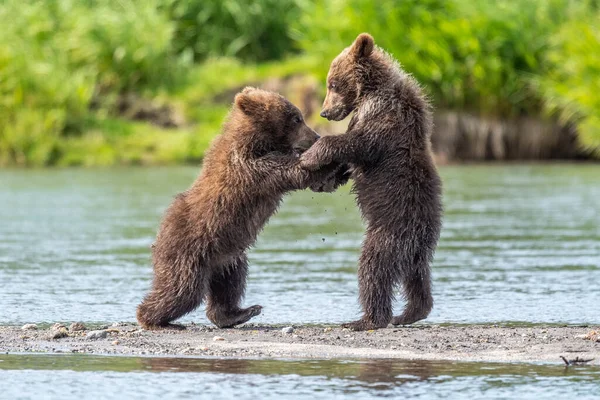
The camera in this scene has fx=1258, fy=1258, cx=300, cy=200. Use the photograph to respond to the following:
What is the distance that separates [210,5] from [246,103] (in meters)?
23.7

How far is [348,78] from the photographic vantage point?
26.8 ft

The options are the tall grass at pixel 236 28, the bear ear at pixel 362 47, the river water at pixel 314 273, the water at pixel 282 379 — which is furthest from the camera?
the tall grass at pixel 236 28

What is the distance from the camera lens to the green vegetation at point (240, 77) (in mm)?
24719

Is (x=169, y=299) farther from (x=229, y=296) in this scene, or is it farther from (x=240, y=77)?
(x=240, y=77)

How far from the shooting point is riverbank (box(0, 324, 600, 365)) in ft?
22.3

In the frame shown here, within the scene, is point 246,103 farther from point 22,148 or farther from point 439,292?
point 22,148

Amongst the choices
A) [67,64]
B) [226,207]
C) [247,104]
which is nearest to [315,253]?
[247,104]

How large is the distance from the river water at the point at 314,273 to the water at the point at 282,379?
0.05ft

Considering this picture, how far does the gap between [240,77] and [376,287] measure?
21.2 meters

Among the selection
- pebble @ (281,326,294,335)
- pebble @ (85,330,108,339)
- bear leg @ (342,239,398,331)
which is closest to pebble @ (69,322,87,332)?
pebble @ (85,330,108,339)

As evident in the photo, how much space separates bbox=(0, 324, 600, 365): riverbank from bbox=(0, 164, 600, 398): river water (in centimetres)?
26

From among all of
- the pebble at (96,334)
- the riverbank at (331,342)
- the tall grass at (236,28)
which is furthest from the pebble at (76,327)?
the tall grass at (236,28)

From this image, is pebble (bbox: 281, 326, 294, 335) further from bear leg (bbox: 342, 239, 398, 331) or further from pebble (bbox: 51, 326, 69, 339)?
pebble (bbox: 51, 326, 69, 339)

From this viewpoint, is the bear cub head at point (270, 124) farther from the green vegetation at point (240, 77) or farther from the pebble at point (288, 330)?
the green vegetation at point (240, 77)
